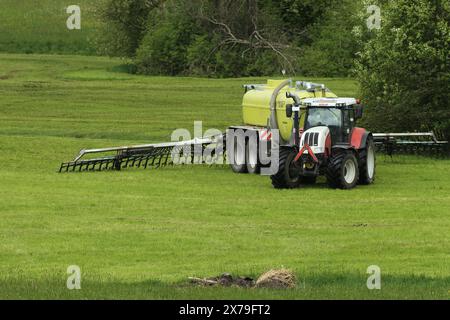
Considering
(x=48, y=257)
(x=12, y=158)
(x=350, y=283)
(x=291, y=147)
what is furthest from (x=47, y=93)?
(x=350, y=283)

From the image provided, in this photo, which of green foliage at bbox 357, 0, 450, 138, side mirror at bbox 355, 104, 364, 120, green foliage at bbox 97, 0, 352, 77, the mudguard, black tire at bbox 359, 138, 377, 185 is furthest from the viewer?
green foliage at bbox 97, 0, 352, 77

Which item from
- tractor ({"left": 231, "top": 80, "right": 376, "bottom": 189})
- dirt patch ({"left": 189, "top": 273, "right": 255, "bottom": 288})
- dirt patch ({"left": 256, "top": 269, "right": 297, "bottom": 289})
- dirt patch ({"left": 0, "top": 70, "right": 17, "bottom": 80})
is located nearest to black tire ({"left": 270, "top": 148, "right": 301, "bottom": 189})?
tractor ({"left": 231, "top": 80, "right": 376, "bottom": 189})

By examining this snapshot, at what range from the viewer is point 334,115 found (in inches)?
1129

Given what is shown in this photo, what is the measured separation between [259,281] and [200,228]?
22.1 ft

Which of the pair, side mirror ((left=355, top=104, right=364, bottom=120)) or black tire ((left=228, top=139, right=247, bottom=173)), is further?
black tire ((left=228, top=139, right=247, bottom=173))

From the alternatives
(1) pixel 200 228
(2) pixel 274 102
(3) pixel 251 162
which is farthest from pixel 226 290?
(3) pixel 251 162

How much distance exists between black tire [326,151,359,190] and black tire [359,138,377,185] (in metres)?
0.57

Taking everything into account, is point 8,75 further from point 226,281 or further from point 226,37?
point 226,281

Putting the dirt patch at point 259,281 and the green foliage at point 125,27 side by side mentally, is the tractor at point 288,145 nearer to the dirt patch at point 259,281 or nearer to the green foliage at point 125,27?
the dirt patch at point 259,281

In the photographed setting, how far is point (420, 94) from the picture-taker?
3788cm

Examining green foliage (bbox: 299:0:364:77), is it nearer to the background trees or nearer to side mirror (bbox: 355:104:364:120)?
the background trees

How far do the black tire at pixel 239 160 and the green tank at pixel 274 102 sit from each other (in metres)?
0.82

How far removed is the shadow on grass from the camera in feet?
45.9
